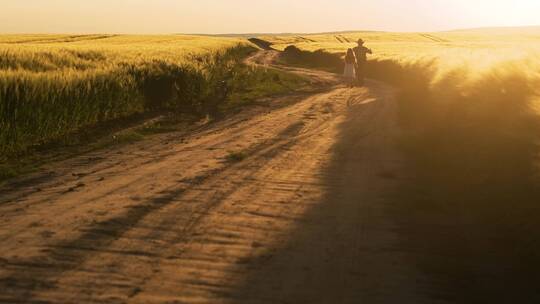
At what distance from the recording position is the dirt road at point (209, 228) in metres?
4.91

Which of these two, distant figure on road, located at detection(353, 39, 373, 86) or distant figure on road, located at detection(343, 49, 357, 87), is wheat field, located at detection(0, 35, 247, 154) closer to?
distant figure on road, located at detection(353, 39, 373, 86)

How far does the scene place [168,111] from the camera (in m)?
17.5

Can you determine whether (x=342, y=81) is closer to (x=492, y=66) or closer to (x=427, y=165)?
(x=492, y=66)

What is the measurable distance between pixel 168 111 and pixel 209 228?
11.4 metres

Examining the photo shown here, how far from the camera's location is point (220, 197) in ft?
24.9

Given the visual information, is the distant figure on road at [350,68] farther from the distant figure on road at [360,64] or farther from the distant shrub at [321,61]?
the distant shrub at [321,61]

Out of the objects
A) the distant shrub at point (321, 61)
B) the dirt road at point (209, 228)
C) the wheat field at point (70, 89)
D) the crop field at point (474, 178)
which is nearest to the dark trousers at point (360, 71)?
the wheat field at point (70, 89)

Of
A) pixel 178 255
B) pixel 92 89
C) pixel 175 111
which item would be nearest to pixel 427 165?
pixel 178 255

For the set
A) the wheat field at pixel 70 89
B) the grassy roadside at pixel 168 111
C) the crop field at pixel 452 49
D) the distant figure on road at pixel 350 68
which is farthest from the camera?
the distant figure on road at pixel 350 68

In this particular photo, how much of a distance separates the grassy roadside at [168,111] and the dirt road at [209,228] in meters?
0.77

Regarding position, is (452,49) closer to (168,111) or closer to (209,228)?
(168,111)

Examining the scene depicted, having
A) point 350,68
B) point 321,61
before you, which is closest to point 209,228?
point 350,68

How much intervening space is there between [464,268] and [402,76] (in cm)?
2445

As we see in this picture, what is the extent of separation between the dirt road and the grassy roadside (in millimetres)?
775
